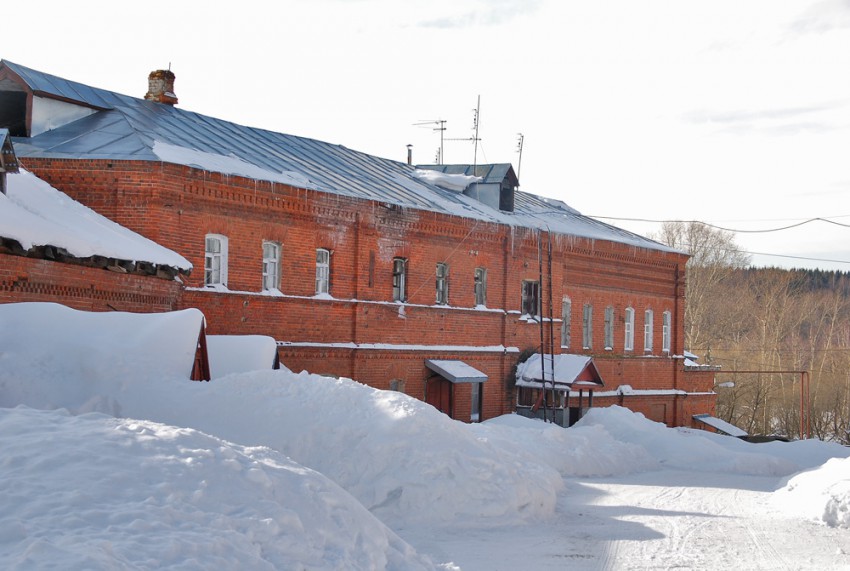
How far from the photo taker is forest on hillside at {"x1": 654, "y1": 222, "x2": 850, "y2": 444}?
151ft

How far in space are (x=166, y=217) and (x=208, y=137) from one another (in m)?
3.92

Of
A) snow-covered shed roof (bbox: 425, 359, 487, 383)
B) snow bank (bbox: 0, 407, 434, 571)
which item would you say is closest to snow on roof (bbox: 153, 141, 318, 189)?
snow-covered shed roof (bbox: 425, 359, 487, 383)

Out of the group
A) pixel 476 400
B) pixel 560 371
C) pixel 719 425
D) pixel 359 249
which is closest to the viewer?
pixel 359 249

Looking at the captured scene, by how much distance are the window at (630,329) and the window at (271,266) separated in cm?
1451

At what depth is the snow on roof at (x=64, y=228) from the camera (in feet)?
44.4

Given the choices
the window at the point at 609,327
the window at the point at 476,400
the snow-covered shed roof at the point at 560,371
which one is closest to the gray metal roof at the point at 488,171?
the snow-covered shed roof at the point at 560,371

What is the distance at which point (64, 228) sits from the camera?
1466cm

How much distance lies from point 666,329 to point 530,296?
7959 mm

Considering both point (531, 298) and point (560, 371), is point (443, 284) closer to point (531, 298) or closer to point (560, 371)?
point (531, 298)

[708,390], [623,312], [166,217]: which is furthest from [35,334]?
[708,390]

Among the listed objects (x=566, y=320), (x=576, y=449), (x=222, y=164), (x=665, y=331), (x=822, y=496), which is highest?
(x=222, y=164)

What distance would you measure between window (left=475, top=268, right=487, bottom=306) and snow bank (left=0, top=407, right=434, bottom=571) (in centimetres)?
1856

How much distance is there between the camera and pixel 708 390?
117ft

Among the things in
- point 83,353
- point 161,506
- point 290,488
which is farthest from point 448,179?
point 161,506
